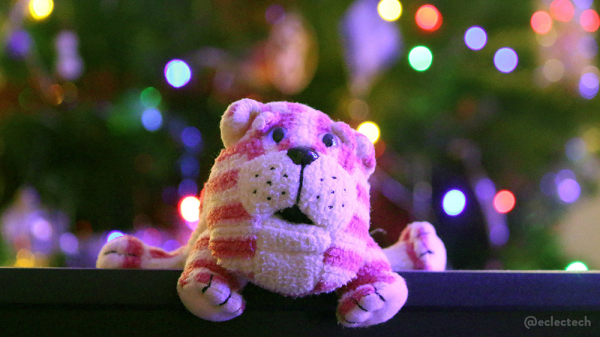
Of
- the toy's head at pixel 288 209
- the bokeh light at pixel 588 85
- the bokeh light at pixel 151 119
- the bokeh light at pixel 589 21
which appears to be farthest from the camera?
the bokeh light at pixel 589 21

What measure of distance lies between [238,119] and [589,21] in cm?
106

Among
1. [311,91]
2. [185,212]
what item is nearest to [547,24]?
[311,91]

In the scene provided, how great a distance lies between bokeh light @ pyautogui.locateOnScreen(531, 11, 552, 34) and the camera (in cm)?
90

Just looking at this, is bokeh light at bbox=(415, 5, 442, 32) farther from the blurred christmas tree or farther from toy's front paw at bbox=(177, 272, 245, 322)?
toy's front paw at bbox=(177, 272, 245, 322)

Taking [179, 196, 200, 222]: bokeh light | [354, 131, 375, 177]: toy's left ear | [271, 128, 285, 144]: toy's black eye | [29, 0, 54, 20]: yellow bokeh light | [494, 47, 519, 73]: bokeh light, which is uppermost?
[494, 47, 519, 73]: bokeh light

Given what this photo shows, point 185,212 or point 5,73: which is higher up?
point 5,73

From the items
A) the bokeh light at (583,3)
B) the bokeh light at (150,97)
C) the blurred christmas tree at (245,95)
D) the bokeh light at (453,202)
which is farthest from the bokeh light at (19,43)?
the bokeh light at (583,3)

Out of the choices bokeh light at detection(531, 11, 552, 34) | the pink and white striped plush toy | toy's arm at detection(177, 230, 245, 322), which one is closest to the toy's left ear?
the pink and white striped plush toy

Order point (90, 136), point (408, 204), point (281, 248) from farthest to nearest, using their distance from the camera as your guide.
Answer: point (408, 204) < point (90, 136) < point (281, 248)

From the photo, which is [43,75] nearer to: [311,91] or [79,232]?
[79,232]

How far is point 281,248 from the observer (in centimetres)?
22

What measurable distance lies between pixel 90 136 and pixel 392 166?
58 cm

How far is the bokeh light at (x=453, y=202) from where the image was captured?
917 mm

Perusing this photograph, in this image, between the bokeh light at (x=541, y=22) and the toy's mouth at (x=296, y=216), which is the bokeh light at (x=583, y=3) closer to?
the bokeh light at (x=541, y=22)
